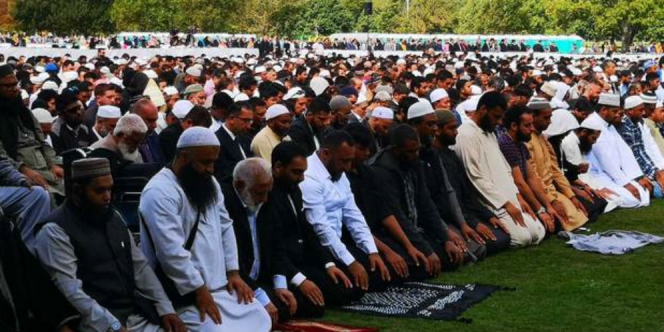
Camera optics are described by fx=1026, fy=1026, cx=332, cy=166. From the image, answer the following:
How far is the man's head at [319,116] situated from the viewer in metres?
9.42

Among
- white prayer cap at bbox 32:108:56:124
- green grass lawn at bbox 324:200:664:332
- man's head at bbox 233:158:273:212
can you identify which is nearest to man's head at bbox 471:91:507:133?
green grass lawn at bbox 324:200:664:332

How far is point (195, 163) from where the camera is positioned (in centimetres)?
555

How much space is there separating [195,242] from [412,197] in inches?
113

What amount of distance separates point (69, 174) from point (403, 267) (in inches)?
113

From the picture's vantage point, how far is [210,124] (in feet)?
28.3

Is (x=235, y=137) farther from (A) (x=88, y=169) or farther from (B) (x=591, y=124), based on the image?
(B) (x=591, y=124)

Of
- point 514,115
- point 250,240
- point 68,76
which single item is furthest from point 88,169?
point 68,76

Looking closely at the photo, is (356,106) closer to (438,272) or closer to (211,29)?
(438,272)

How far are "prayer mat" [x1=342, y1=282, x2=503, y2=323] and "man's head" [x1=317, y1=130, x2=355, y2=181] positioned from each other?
909mm

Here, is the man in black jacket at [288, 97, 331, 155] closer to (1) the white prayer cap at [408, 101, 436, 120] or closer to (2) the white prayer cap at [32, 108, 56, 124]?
(1) the white prayer cap at [408, 101, 436, 120]

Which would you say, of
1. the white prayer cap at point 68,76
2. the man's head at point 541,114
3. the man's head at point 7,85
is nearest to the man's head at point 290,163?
the man's head at point 7,85

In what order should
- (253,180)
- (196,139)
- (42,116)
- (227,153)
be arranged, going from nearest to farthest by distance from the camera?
(196,139) → (253,180) → (42,116) → (227,153)

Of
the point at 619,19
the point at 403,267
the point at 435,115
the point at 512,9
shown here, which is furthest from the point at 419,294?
the point at 512,9

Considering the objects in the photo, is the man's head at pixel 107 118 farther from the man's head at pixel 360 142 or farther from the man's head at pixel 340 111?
the man's head at pixel 340 111
